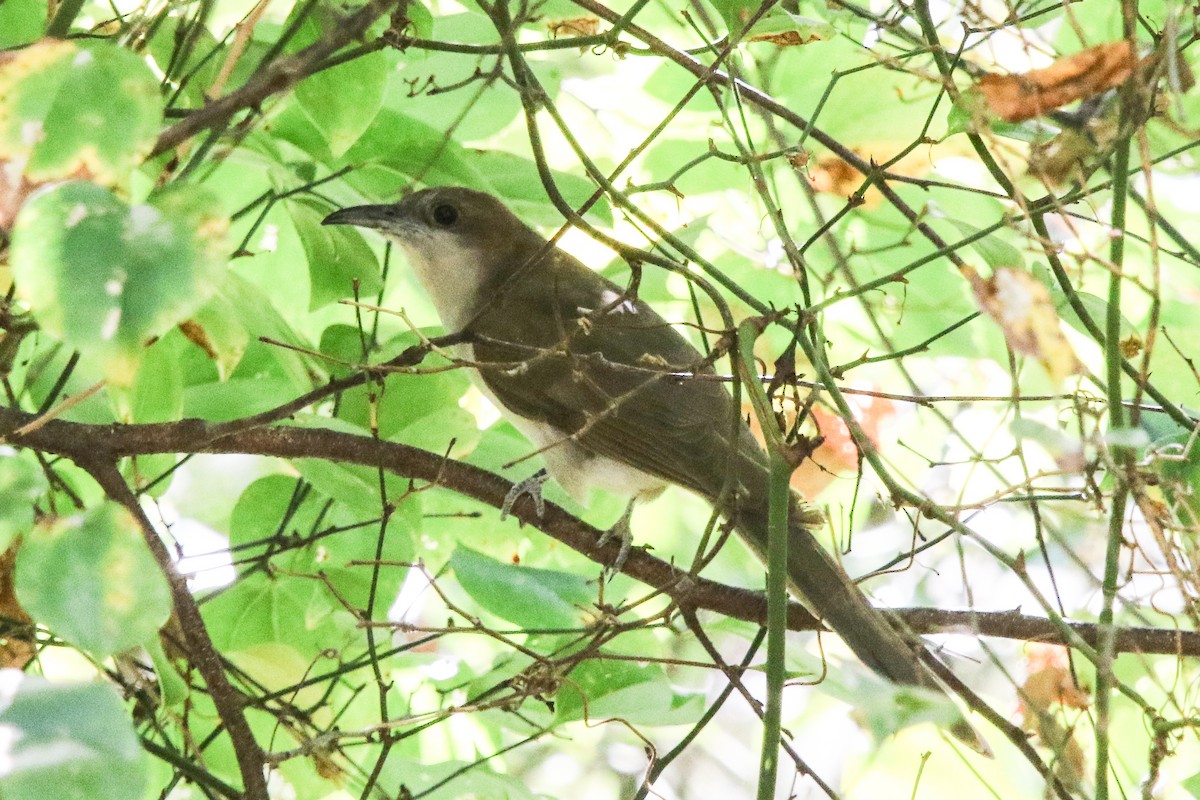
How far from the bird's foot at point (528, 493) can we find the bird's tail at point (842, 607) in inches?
14.8

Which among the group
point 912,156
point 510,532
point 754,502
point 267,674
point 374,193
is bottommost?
point 267,674

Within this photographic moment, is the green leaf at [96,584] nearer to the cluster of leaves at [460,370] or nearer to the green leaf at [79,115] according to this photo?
the cluster of leaves at [460,370]

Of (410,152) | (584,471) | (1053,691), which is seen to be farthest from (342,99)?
(1053,691)

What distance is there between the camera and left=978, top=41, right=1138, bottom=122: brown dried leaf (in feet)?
4.30

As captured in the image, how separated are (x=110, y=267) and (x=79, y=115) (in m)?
0.16

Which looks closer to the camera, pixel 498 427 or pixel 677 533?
pixel 498 427

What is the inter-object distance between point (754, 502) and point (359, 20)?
1738 millimetres

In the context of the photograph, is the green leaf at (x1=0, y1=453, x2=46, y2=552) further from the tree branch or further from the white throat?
the white throat

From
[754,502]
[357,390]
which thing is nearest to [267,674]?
[357,390]

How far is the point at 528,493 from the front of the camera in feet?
7.32

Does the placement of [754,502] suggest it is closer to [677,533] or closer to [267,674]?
[677,533]

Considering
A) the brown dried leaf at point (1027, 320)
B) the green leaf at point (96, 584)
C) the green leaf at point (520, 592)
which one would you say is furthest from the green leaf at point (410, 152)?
the green leaf at point (96, 584)

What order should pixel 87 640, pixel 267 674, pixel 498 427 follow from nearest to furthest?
pixel 87 640 < pixel 267 674 < pixel 498 427

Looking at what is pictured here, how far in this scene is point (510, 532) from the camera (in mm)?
2426
